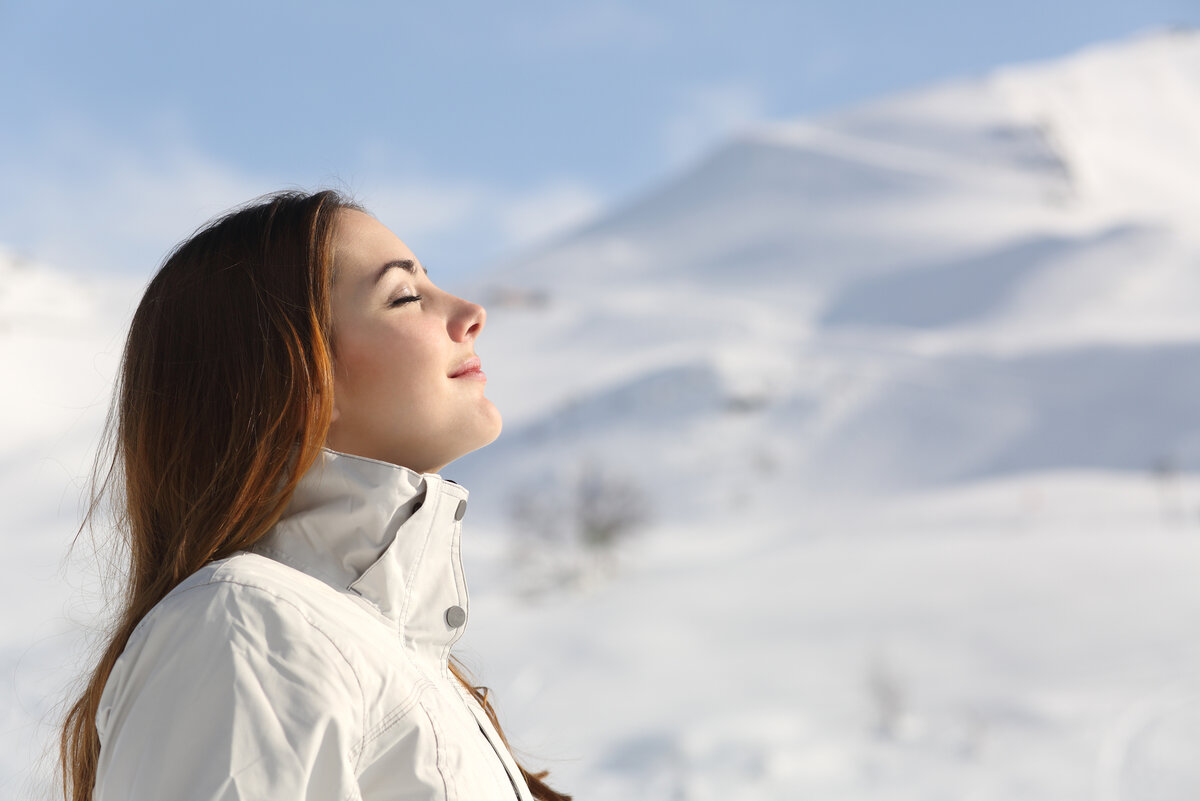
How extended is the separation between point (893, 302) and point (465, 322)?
43362 mm

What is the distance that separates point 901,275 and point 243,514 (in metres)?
47.0

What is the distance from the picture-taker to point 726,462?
2592 cm

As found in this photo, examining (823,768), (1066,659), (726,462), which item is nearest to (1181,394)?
(726,462)

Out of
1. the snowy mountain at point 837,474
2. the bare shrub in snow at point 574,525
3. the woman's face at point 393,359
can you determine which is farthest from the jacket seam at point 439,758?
the bare shrub in snow at point 574,525

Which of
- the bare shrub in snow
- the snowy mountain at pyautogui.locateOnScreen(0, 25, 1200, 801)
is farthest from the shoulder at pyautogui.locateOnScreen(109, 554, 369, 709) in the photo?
the bare shrub in snow

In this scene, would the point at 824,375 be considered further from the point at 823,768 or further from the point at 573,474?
the point at 823,768

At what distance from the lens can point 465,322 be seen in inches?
48.5

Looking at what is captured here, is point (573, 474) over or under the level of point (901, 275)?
under

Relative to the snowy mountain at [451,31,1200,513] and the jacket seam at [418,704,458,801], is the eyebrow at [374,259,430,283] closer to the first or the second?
the jacket seam at [418,704,458,801]

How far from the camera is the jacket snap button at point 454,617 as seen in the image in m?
1.13

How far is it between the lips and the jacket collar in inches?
6.7

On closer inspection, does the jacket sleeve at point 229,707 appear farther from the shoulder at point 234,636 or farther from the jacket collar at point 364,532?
the jacket collar at point 364,532

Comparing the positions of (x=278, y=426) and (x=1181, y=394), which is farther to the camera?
(x=1181, y=394)

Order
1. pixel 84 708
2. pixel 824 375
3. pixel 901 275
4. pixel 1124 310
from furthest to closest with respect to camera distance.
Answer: pixel 901 275, pixel 1124 310, pixel 824 375, pixel 84 708
